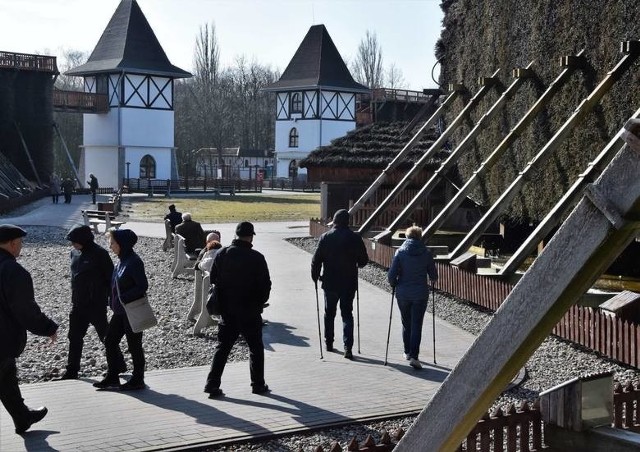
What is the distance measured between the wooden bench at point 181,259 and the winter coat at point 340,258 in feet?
24.2

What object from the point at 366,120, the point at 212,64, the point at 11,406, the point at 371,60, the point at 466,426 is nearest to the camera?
the point at 466,426

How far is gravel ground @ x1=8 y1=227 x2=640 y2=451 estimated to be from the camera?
7777 mm

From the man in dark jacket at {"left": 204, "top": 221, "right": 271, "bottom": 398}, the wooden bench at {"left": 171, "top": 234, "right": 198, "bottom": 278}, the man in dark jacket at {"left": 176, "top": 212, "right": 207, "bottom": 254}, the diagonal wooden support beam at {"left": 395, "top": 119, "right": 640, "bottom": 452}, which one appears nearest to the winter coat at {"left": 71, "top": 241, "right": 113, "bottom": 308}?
the man in dark jacket at {"left": 204, "top": 221, "right": 271, "bottom": 398}

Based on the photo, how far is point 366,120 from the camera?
67.6 m

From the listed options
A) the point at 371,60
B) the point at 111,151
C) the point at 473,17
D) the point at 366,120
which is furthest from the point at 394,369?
the point at 371,60

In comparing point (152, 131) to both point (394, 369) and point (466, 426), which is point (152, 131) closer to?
point (394, 369)

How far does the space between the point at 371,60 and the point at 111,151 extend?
40735mm

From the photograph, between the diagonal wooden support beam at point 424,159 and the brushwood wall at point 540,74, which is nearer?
the brushwood wall at point 540,74

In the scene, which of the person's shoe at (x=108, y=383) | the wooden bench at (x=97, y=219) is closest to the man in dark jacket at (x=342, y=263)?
the person's shoe at (x=108, y=383)

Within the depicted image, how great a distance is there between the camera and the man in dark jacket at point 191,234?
17984 mm

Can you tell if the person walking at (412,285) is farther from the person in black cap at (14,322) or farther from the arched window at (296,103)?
the arched window at (296,103)

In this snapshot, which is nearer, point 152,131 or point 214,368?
point 214,368

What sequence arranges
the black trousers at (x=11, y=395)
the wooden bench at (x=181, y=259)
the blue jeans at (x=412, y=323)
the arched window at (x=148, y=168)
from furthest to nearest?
the arched window at (x=148, y=168) < the wooden bench at (x=181, y=259) < the blue jeans at (x=412, y=323) < the black trousers at (x=11, y=395)

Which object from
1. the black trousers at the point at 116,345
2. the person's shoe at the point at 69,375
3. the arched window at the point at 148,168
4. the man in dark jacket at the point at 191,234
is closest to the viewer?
the black trousers at the point at 116,345
